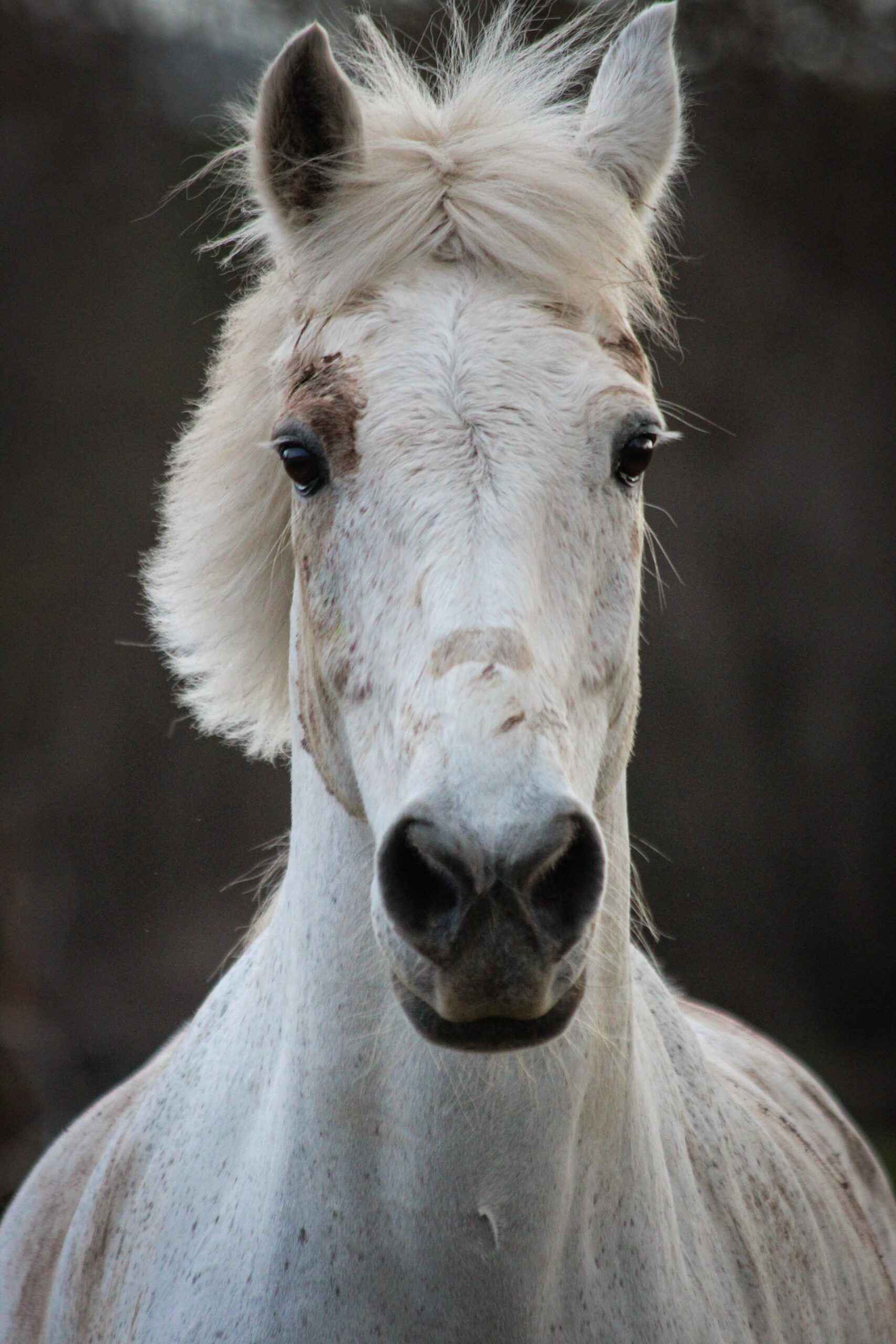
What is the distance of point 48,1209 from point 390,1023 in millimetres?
1421

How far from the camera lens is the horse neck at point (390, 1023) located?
163cm

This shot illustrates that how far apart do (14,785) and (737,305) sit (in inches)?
275

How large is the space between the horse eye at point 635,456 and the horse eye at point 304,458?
0.42 metres

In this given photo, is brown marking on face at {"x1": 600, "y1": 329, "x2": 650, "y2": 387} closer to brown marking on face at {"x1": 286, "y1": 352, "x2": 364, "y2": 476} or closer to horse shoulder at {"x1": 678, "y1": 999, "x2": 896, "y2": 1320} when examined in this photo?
brown marking on face at {"x1": 286, "y1": 352, "x2": 364, "y2": 476}

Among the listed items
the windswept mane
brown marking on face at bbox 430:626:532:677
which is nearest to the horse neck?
brown marking on face at bbox 430:626:532:677

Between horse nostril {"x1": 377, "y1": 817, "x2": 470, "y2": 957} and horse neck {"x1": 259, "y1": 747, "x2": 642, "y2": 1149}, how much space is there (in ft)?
1.09

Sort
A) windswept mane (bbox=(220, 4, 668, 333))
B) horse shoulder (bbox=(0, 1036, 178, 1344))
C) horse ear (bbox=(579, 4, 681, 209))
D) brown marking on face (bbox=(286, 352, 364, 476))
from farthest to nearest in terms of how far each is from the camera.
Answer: horse shoulder (bbox=(0, 1036, 178, 1344)) < horse ear (bbox=(579, 4, 681, 209)) < windswept mane (bbox=(220, 4, 668, 333)) < brown marking on face (bbox=(286, 352, 364, 476))

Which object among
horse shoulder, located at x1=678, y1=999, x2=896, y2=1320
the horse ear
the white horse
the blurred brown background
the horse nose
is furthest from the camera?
the blurred brown background

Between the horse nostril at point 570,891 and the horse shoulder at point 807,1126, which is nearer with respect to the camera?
the horse nostril at point 570,891

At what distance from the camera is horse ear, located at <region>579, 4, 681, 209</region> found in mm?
2016

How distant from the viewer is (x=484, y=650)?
4.50 feet

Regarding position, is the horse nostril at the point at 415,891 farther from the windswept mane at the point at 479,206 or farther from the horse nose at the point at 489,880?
the windswept mane at the point at 479,206

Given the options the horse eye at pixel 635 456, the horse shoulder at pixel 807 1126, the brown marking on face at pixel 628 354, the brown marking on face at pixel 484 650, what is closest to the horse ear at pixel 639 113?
the brown marking on face at pixel 628 354

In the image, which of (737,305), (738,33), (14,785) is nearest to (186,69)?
(738,33)
